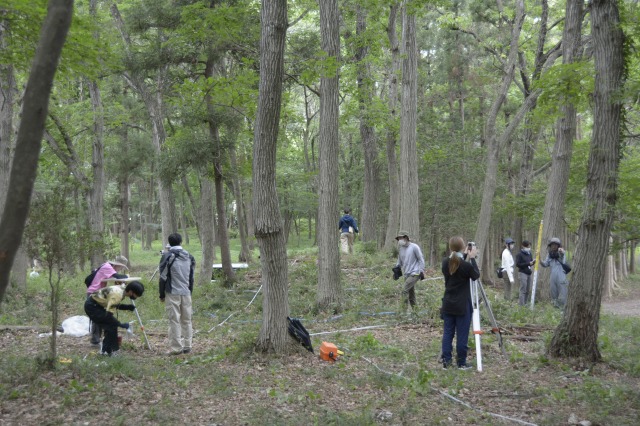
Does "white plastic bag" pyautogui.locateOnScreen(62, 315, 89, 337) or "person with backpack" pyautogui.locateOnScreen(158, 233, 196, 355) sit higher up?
"person with backpack" pyautogui.locateOnScreen(158, 233, 196, 355)

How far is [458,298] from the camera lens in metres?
8.20

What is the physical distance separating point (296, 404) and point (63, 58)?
5.87m

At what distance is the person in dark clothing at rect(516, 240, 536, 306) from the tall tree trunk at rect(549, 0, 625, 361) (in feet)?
25.5

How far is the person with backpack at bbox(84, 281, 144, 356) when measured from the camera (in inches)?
336

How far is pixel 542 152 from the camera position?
32281 millimetres

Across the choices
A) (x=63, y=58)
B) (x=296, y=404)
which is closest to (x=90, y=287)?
(x=63, y=58)

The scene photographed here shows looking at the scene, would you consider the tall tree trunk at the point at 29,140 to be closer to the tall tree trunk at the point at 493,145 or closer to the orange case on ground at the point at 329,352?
the orange case on ground at the point at 329,352

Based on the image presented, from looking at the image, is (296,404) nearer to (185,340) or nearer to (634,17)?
(185,340)

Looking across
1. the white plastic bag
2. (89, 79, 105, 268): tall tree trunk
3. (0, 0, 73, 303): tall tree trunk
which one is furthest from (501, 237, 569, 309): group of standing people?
(89, 79, 105, 268): tall tree trunk

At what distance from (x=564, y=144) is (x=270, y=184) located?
9.74m

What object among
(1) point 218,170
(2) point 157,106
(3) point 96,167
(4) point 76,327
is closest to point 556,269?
(1) point 218,170

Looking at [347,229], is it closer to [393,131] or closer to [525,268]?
[393,131]

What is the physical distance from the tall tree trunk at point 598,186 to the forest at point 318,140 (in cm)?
2

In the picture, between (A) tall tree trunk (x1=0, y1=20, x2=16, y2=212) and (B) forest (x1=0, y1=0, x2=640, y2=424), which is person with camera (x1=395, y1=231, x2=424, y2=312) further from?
(A) tall tree trunk (x1=0, y1=20, x2=16, y2=212)
